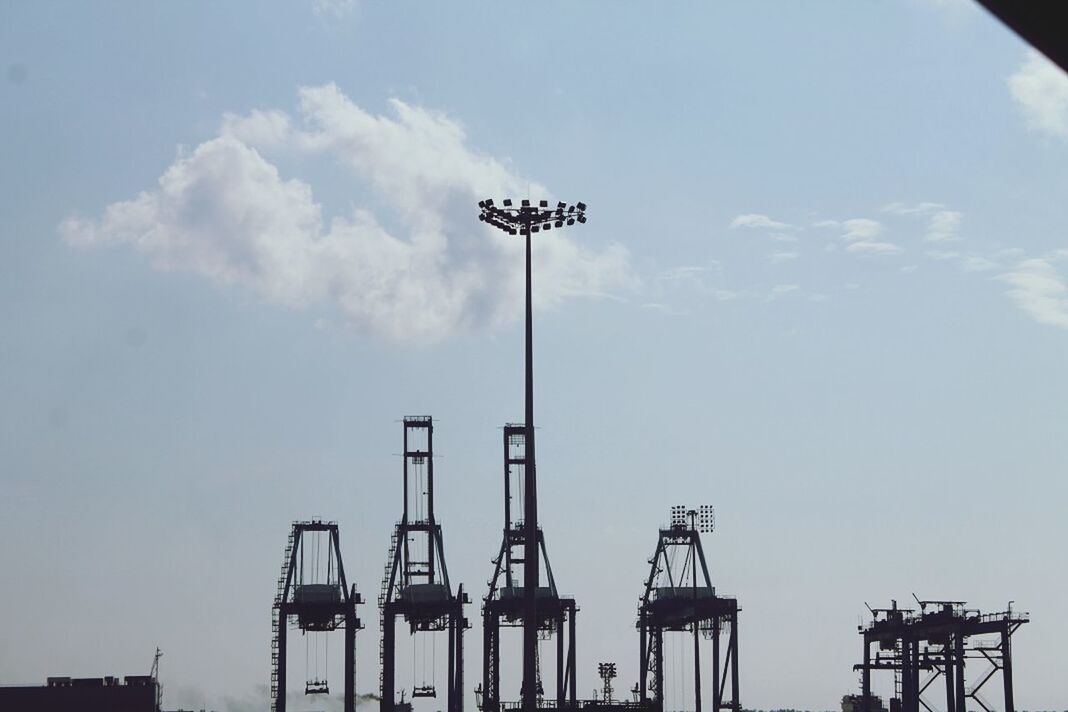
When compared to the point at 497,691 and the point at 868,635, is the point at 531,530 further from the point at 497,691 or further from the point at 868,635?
the point at 868,635

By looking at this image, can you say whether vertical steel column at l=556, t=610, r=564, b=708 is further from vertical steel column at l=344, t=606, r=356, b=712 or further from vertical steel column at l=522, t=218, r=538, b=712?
vertical steel column at l=522, t=218, r=538, b=712

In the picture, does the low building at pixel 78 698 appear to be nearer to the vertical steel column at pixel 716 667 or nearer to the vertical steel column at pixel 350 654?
the vertical steel column at pixel 350 654

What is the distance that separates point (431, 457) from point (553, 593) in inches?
646

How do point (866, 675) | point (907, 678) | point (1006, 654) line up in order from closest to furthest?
point (1006, 654), point (907, 678), point (866, 675)

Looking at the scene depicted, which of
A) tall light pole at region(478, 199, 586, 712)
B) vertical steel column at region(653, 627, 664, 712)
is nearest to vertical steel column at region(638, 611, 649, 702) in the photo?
vertical steel column at region(653, 627, 664, 712)

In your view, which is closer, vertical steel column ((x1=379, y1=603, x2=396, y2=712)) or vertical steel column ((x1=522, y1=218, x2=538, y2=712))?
vertical steel column ((x1=522, y1=218, x2=538, y2=712))

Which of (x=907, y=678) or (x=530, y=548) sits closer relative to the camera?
(x=530, y=548)

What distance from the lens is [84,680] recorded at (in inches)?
5059

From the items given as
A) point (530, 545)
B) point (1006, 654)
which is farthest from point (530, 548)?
point (1006, 654)

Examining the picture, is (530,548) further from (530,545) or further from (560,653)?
(560,653)

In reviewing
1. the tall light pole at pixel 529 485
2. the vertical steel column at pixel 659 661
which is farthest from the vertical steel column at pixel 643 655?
the tall light pole at pixel 529 485

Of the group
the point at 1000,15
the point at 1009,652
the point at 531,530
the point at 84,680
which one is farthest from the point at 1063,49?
the point at 84,680

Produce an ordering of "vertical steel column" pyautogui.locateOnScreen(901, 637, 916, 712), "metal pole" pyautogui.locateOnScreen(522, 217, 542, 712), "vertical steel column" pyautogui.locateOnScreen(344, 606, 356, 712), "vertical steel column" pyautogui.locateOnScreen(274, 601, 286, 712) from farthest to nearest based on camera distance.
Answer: "vertical steel column" pyautogui.locateOnScreen(344, 606, 356, 712), "vertical steel column" pyautogui.locateOnScreen(274, 601, 286, 712), "vertical steel column" pyautogui.locateOnScreen(901, 637, 916, 712), "metal pole" pyautogui.locateOnScreen(522, 217, 542, 712)

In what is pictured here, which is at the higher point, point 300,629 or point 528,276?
point 528,276
